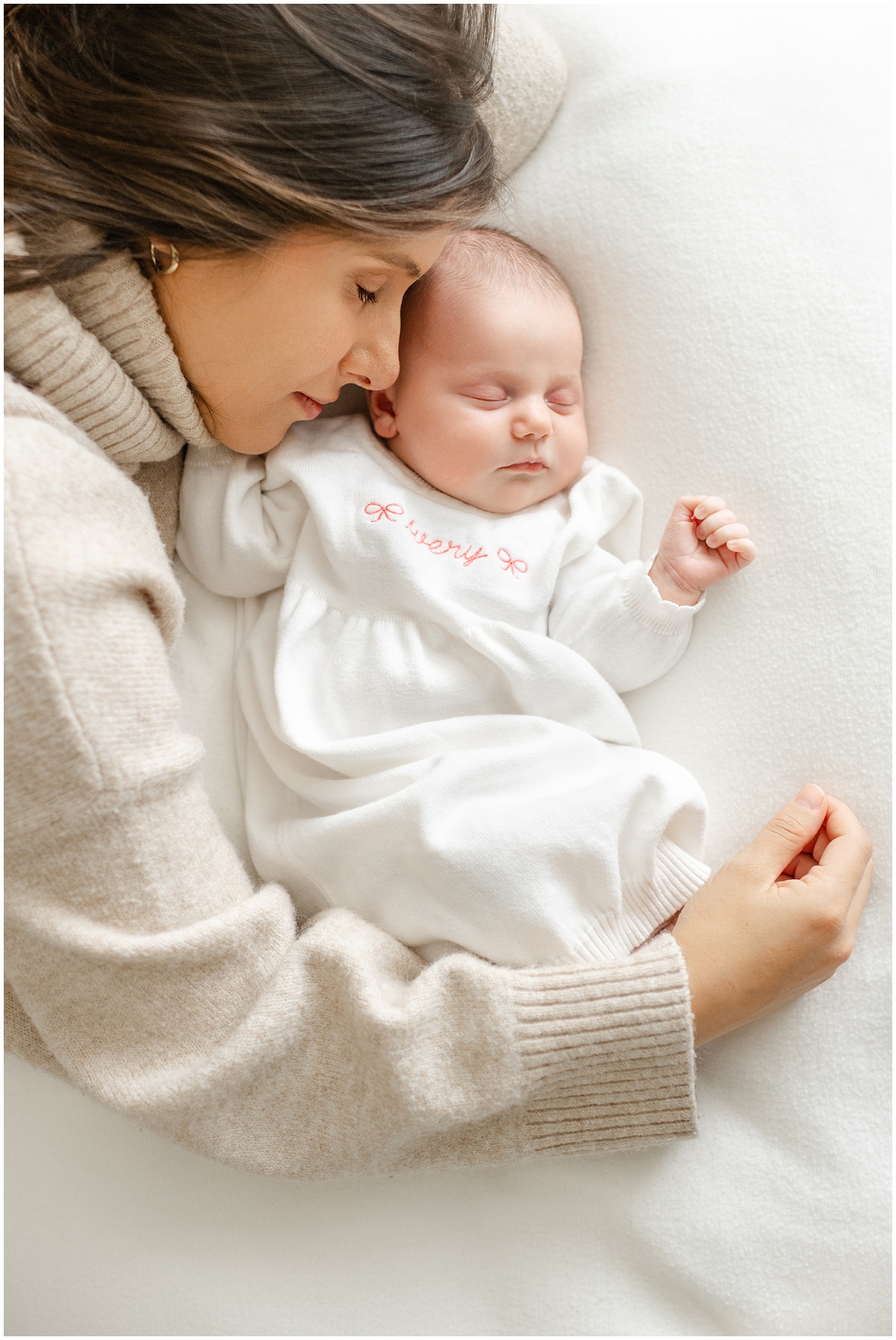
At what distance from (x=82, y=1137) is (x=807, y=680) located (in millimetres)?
953

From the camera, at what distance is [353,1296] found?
1092 mm

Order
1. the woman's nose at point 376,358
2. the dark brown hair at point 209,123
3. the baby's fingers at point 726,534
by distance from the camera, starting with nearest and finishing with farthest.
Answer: the dark brown hair at point 209,123 → the woman's nose at point 376,358 → the baby's fingers at point 726,534

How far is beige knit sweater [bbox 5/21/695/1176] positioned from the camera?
0.88 m

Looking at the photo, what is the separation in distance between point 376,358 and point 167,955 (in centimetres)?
64

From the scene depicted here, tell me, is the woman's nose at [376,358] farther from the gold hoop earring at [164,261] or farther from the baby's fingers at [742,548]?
the baby's fingers at [742,548]

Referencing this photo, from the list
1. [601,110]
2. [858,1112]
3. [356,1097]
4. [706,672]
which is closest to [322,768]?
[356,1097]

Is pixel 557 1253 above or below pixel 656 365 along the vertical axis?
below

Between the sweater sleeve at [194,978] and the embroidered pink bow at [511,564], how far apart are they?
1.32 feet

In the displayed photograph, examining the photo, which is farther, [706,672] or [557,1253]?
[706,672]

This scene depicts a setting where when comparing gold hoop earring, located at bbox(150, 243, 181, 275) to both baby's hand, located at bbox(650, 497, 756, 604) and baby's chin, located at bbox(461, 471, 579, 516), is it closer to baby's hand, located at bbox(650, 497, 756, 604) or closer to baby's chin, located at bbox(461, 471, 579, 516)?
baby's chin, located at bbox(461, 471, 579, 516)

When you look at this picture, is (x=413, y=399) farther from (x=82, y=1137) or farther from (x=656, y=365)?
(x=82, y=1137)

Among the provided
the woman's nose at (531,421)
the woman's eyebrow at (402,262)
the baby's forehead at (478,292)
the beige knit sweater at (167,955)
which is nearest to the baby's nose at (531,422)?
the woman's nose at (531,421)

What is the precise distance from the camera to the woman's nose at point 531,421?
1.19 metres

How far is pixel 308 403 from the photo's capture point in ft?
3.74
